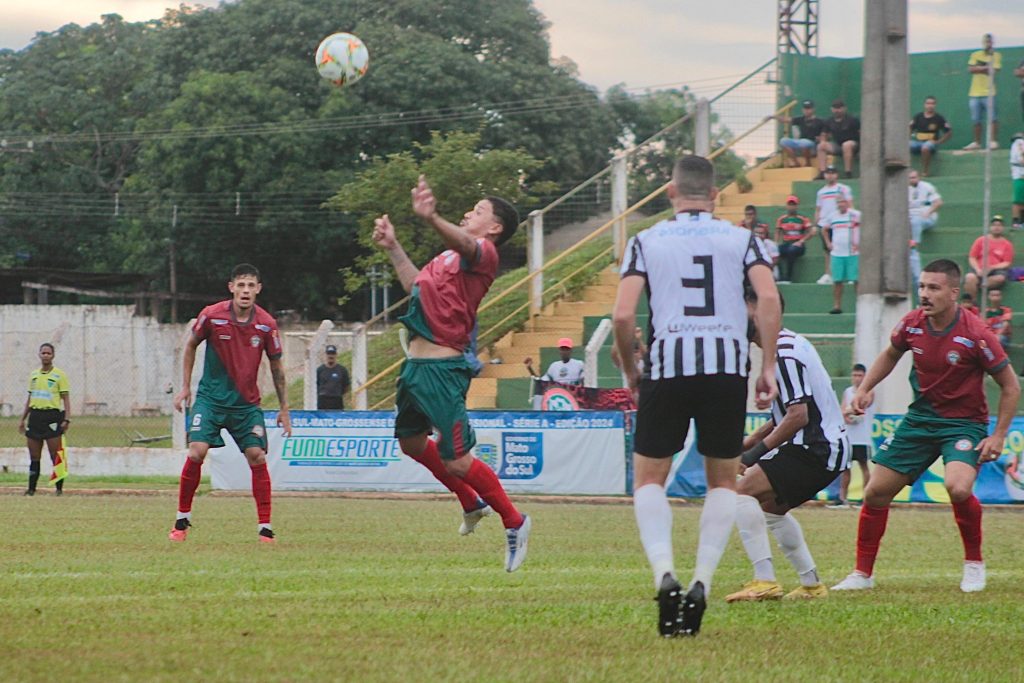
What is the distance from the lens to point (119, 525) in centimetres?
1399

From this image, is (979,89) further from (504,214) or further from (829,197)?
(504,214)

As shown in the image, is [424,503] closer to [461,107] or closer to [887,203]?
[887,203]

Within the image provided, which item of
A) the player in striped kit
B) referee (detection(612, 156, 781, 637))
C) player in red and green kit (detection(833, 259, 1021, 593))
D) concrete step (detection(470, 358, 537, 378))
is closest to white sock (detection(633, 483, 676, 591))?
referee (detection(612, 156, 781, 637))

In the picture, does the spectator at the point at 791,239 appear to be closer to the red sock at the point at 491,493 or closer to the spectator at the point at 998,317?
the spectator at the point at 998,317

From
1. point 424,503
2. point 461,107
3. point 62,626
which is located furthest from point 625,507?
point 461,107

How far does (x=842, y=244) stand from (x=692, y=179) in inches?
752

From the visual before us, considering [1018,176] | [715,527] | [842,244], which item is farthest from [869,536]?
[1018,176]

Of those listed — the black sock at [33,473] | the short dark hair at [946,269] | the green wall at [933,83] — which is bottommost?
the black sock at [33,473]

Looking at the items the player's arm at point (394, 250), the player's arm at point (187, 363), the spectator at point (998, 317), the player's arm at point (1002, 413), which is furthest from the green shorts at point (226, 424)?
the spectator at point (998, 317)

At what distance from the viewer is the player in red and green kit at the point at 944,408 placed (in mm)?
9109

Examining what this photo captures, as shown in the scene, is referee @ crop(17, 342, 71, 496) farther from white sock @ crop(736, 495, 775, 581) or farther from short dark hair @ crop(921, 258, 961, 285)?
short dark hair @ crop(921, 258, 961, 285)

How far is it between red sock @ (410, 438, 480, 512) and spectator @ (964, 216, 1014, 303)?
1491 cm

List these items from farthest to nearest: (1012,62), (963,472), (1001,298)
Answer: (1012,62) → (1001,298) → (963,472)

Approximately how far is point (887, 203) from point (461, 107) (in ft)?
131
